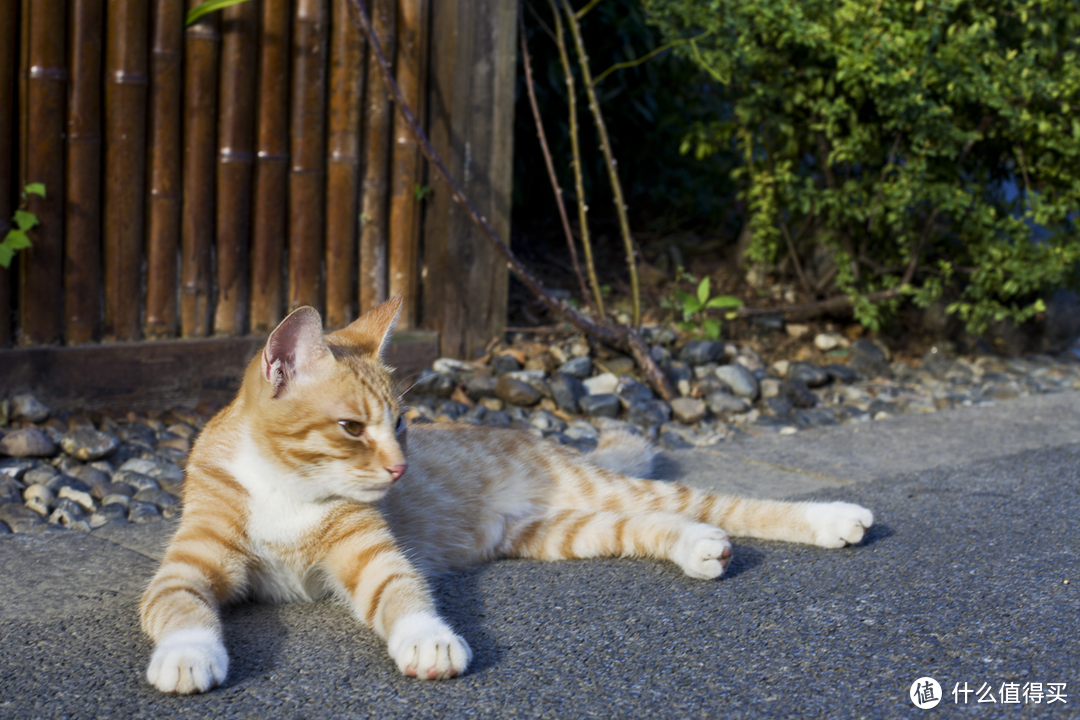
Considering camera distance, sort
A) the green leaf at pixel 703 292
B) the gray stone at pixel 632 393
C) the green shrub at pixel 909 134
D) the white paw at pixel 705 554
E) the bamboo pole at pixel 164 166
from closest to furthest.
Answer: the white paw at pixel 705 554 < the bamboo pole at pixel 164 166 < the gray stone at pixel 632 393 < the green shrub at pixel 909 134 < the green leaf at pixel 703 292

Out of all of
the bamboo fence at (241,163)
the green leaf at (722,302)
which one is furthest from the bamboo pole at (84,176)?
the green leaf at (722,302)

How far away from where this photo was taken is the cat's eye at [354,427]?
7.29 ft

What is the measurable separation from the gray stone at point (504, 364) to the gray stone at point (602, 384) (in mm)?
379

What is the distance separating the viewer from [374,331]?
2559 millimetres

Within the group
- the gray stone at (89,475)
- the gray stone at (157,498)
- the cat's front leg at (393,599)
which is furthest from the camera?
the gray stone at (89,475)

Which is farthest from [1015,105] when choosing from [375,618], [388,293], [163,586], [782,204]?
[163,586]

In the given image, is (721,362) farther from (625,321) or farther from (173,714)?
(173,714)

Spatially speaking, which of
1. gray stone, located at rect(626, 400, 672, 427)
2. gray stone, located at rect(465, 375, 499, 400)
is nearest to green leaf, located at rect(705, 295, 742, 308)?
gray stone, located at rect(626, 400, 672, 427)

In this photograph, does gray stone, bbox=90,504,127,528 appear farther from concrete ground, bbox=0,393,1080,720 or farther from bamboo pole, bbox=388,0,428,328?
bamboo pole, bbox=388,0,428,328

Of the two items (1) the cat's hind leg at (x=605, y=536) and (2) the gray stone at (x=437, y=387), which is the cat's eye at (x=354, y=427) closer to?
(1) the cat's hind leg at (x=605, y=536)

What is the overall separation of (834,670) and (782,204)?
13.8 feet

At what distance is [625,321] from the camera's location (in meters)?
5.72

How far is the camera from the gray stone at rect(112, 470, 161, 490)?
3275mm

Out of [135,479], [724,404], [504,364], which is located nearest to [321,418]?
[135,479]
